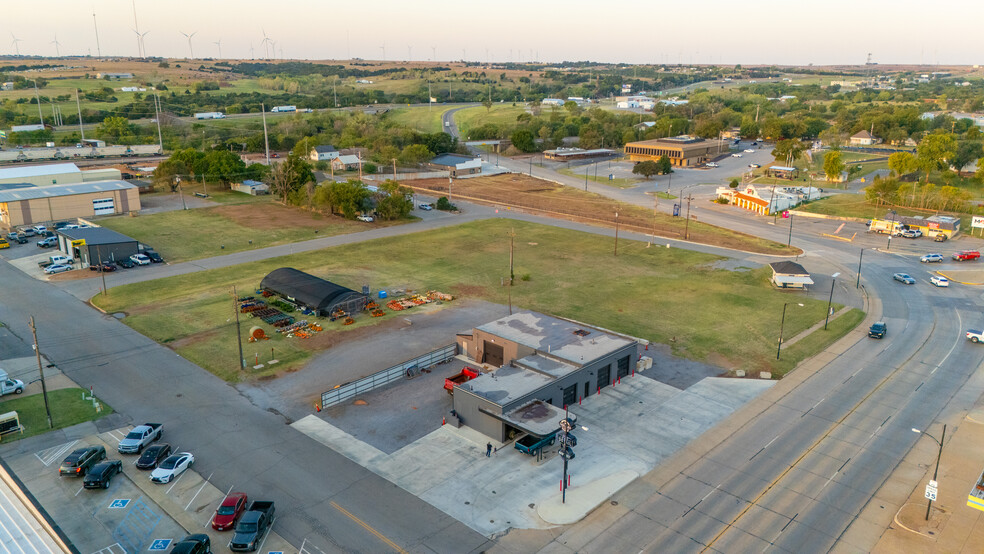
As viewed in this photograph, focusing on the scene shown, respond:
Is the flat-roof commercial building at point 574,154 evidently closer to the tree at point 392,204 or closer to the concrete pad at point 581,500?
the tree at point 392,204

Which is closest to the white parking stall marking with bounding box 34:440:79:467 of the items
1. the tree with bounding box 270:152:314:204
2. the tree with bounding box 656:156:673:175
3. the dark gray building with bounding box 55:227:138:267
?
the dark gray building with bounding box 55:227:138:267

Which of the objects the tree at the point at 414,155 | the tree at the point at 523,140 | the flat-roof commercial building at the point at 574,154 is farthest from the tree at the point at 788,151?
the tree at the point at 414,155

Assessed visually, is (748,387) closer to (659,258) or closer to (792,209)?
(659,258)

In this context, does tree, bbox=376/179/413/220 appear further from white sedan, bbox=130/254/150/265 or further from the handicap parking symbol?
the handicap parking symbol

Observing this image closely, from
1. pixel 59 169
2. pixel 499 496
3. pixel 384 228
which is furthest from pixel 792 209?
pixel 59 169

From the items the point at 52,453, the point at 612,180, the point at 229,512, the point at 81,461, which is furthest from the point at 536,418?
the point at 612,180

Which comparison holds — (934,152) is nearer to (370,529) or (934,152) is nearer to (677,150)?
(677,150)

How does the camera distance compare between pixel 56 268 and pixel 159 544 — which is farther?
pixel 56 268
